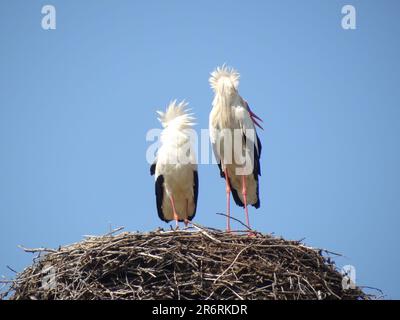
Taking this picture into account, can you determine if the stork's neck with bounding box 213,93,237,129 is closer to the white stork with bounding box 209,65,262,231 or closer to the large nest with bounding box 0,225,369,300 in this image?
the white stork with bounding box 209,65,262,231

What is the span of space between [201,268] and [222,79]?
354cm

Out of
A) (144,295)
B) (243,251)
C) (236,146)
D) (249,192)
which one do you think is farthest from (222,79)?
(144,295)

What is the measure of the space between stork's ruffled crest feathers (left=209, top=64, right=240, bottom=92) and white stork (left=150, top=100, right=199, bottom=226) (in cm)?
51

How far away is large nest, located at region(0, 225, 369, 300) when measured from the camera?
23.3 feet

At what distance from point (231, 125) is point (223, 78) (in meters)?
0.66

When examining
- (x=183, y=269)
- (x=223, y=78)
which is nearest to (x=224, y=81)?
(x=223, y=78)

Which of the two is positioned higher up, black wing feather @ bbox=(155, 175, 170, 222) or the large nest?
black wing feather @ bbox=(155, 175, 170, 222)

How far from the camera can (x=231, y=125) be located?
9.91 meters

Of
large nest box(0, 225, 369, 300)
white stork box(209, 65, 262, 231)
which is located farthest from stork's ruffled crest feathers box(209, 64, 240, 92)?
large nest box(0, 225, 369, 300)

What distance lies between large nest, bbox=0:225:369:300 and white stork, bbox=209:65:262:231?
7.29ft

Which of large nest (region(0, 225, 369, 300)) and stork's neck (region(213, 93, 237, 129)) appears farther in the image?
stork's neck (region(213, 93, 237, 129))

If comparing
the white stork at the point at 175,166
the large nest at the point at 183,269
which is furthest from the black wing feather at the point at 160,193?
the large nest at the point at 183,269

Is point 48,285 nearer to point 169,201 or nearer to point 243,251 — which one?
point 243,251

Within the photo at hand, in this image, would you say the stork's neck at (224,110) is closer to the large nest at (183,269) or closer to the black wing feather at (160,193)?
the black wing feather at (160,193)
